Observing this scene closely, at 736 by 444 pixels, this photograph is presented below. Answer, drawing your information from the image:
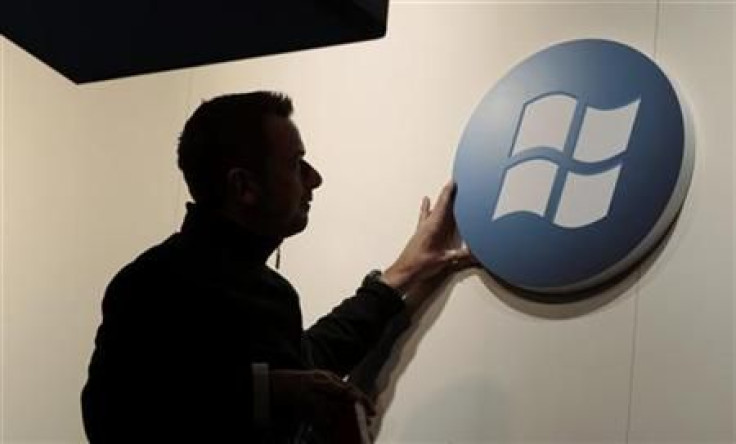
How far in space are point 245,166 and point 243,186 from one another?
3 centimetres

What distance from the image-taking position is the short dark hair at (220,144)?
5.32 feet

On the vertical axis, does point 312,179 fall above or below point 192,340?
above

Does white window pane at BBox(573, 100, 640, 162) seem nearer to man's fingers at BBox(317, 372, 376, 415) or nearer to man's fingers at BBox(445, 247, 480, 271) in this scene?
man's fingers at BBox(445, 247, 480, 271)

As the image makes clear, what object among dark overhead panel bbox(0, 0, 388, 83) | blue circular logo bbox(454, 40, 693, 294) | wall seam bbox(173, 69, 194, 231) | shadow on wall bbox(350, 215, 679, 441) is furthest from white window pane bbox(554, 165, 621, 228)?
wall seam bbox(173, 69, 194, 231)

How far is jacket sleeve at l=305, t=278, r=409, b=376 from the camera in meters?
1.86

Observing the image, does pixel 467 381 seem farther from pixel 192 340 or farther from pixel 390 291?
pixel 192 340

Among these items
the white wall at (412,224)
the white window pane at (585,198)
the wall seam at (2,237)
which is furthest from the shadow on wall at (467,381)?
the wall seam at (2,237)

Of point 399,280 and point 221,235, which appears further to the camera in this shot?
point 399,280

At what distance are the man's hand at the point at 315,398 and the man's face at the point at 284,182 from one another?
0.29 m

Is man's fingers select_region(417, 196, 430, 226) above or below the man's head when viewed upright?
below

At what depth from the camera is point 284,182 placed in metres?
1.64

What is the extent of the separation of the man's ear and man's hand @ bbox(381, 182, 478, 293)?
38cm

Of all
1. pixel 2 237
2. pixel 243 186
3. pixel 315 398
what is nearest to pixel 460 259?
pixel 243 186

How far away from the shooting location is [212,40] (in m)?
1.17
